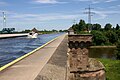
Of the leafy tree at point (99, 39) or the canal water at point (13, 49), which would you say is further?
the leafy tree at point (99, 39)

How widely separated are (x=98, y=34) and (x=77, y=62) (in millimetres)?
97689

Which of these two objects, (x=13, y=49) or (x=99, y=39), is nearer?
(x=13, y=49)

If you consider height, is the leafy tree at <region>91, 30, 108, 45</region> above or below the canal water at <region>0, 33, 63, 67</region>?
below

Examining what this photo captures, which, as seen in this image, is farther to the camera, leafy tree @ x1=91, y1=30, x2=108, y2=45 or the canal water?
leafy tree @ x1=91, y1=30, x2=108, y2=45

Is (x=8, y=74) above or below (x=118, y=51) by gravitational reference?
above

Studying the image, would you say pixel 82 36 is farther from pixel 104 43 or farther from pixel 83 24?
pixel 83 24

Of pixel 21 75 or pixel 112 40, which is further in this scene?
pixel 112 40

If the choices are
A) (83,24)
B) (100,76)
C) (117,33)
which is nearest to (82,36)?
(100,76)

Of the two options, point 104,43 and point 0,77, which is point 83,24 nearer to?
point 104,43

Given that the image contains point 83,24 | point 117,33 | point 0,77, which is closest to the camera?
point 0,77

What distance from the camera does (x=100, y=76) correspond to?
2531cm

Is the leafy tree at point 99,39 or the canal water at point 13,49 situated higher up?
the canal water at point 13,49

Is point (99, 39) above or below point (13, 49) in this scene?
below

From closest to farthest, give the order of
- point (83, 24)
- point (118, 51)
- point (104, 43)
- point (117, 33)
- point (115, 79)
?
1. point (115, 79)
2. point (118, 51)
3. point (104, 43)
4. point (117, 33)
5. point (83, 24)
